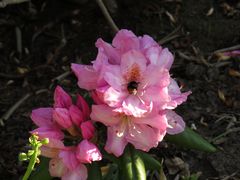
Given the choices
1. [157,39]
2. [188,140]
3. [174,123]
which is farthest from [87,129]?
[157,39]

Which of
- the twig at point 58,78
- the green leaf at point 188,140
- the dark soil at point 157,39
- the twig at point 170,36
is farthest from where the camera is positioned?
the twig at point 170,36

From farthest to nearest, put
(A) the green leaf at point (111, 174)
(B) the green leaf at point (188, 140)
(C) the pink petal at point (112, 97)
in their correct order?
1. (A) the green leaf at point (111, 174)
2. (B) the green leaf at point (188, 140)
3. (C) the pink petal at point (112, 97)

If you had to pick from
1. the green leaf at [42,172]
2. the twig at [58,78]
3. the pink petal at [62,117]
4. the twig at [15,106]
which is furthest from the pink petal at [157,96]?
the twig at [58,78]

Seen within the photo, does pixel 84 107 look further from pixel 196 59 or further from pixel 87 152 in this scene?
pixel 196 59

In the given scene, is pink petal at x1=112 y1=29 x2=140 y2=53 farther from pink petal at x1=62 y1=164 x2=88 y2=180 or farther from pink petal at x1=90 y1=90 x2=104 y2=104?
pink petal at x1=62 y1=164 x2=88 y2=180

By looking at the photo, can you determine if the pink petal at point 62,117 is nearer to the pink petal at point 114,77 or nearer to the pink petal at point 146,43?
the pink petal at point 114,77

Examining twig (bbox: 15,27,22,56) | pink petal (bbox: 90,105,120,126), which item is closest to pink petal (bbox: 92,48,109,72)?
pink petal (bbox: 90,105,120,126)
